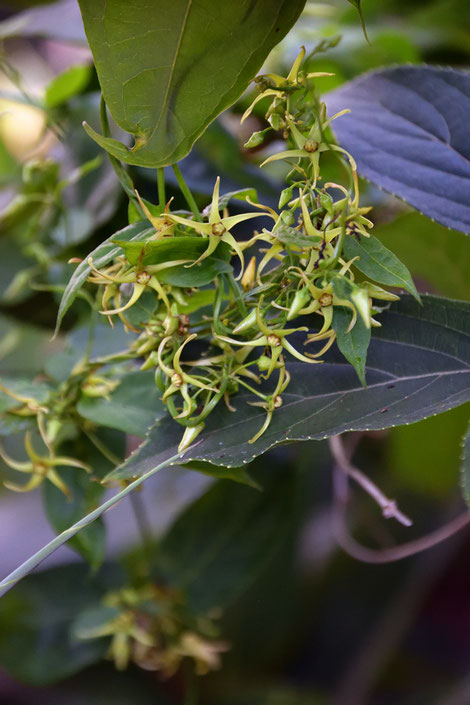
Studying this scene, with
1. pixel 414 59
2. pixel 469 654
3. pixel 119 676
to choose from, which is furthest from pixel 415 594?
pixel 414 59

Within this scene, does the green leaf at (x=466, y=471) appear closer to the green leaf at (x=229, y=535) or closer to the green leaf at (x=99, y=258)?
the green leaf at (x=99, y=258)

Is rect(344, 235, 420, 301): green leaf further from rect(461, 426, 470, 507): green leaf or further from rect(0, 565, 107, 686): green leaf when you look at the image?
rect(0, 565, 107, 686): green leaf

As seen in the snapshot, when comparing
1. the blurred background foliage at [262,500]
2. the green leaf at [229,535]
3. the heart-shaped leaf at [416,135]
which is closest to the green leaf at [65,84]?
the blurred background foliage at [262,500]

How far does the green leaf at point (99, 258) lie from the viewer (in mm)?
229

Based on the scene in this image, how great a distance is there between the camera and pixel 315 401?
27cm

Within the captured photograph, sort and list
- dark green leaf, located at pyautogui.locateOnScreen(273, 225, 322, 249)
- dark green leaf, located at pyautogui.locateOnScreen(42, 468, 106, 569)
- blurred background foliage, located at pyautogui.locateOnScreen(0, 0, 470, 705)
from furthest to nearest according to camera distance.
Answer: blurred background foliage, located at pyautogui.locateOnScreen(0, 0, 470, 705)
dark green leaf, located at pyautogui.locateOnScreen(42, 468, 106, 569)
dark green leaf, located at pyautogui.locateOnScreen(273, 225, 322, 249)

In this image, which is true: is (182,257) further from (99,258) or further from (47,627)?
(47,627)

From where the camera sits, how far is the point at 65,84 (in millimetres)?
474

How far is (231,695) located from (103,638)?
0.78ft

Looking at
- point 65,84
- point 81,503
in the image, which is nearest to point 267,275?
point 81,503

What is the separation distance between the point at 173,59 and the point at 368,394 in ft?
0.50

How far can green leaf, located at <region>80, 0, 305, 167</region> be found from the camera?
23 cm

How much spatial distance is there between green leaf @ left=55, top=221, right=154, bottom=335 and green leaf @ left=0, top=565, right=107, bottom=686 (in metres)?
0.34

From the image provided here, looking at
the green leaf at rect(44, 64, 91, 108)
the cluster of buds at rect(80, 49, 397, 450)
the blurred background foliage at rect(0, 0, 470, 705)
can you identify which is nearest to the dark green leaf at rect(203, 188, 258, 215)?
the cluster of buds at rect(80, 49, 397, 450)
